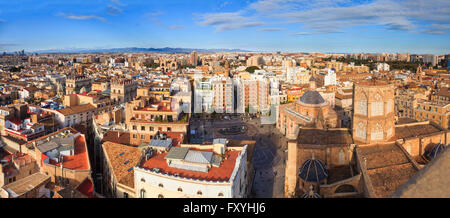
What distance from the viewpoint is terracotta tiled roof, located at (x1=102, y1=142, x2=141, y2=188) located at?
16906mm

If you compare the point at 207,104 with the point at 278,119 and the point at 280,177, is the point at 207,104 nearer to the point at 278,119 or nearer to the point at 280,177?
the point at 278,119

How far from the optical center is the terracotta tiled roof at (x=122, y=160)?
16906mm

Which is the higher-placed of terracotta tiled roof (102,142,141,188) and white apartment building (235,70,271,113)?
white apartment building (235,70,271,113)

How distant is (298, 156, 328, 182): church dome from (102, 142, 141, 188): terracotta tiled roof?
29.5 ft

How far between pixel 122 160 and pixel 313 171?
1083cm

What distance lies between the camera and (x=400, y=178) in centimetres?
1339

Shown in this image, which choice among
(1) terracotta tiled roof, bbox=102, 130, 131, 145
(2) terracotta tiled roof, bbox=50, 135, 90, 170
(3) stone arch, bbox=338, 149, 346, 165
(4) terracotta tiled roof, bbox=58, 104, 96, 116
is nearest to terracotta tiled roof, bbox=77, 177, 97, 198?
(2) terracotta tiled roof, bbox=50, 135, 90, 170

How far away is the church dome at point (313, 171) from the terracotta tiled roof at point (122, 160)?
899cm

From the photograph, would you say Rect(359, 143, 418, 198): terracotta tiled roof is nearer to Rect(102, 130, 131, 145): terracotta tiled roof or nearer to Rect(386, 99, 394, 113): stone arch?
Rect(386, 99, 394, 113): stone arch

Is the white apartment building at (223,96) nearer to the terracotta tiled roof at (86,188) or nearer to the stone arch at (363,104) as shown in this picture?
the stone arch at (363,104)

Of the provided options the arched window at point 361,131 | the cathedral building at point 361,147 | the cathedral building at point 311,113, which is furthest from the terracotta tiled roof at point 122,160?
the cathedral building at point 311,113

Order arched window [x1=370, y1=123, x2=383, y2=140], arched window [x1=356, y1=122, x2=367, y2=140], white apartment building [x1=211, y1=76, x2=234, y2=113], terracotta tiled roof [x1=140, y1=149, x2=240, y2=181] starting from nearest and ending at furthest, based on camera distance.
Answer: terracotta tiled roof [x1=140, y1=149, x2=240, y2=181] → arched window [x1=370, y1=123, x2=383, y2=140] → arched window [x1=356, y1=122, x2=367, y2=140] → white apartment building [x1=211, y1=76, x2=234, y2=113]

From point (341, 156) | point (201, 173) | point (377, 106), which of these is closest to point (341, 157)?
point (341, 156)

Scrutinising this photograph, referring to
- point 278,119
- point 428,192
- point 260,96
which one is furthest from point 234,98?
point 428,192
